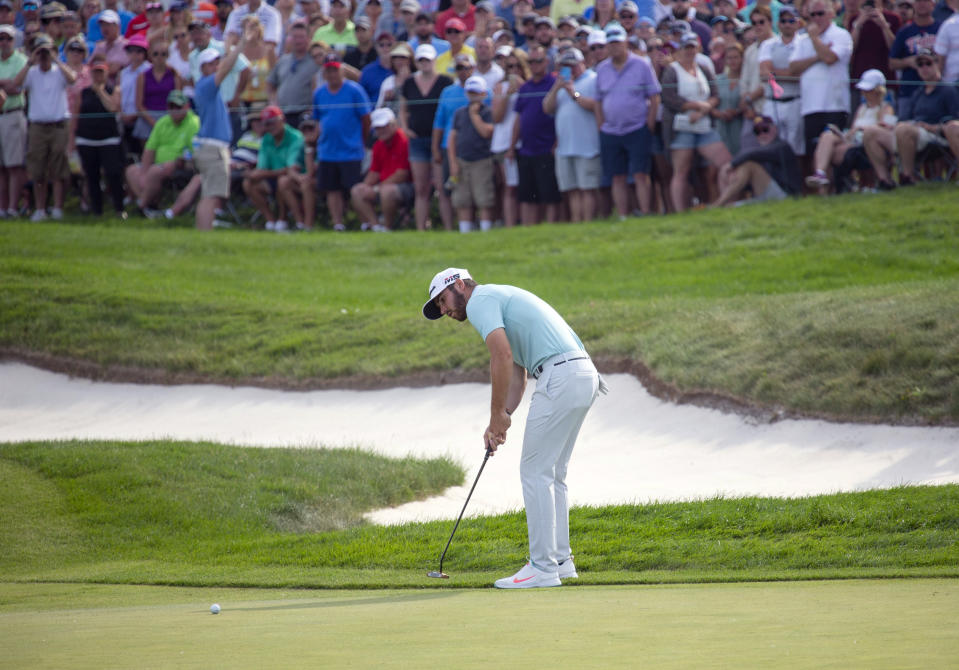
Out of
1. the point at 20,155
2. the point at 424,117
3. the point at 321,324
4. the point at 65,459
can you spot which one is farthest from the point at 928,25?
the point at 20,155

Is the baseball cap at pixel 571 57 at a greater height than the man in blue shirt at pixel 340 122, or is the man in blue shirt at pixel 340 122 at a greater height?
the baseball cap at pixel 571 57

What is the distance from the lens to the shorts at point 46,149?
76.7 feet

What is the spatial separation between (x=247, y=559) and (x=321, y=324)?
753 centimetres

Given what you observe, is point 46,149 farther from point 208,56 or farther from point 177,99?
point 208,56

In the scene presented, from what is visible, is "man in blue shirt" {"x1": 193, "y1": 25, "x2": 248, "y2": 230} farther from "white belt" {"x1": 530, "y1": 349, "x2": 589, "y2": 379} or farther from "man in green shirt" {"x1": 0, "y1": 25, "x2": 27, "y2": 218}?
Answer: "white belt" {"x1": 530, "y1": 349, "x2": 589, "y2": 379}

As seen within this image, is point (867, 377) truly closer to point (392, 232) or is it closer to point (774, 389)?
point (774, 389)

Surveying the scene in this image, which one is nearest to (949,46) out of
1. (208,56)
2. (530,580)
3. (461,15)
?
(461,15)

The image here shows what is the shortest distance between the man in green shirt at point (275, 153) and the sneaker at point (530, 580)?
1551 cm

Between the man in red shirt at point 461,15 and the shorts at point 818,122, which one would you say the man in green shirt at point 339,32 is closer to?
the man in red shirt at point 461,15

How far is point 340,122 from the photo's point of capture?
21766 mm

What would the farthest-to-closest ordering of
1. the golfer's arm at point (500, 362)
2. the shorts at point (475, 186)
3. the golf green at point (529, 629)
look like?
the shorts at point (475, 186), the golfer's arm at point (500, 362), the golf green at point (529, 629)

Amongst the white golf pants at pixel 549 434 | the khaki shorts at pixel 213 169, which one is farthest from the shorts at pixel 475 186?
the white golf pants at pixel 549 434

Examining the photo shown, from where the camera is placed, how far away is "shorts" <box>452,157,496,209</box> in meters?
21.0

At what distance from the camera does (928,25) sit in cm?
1839
